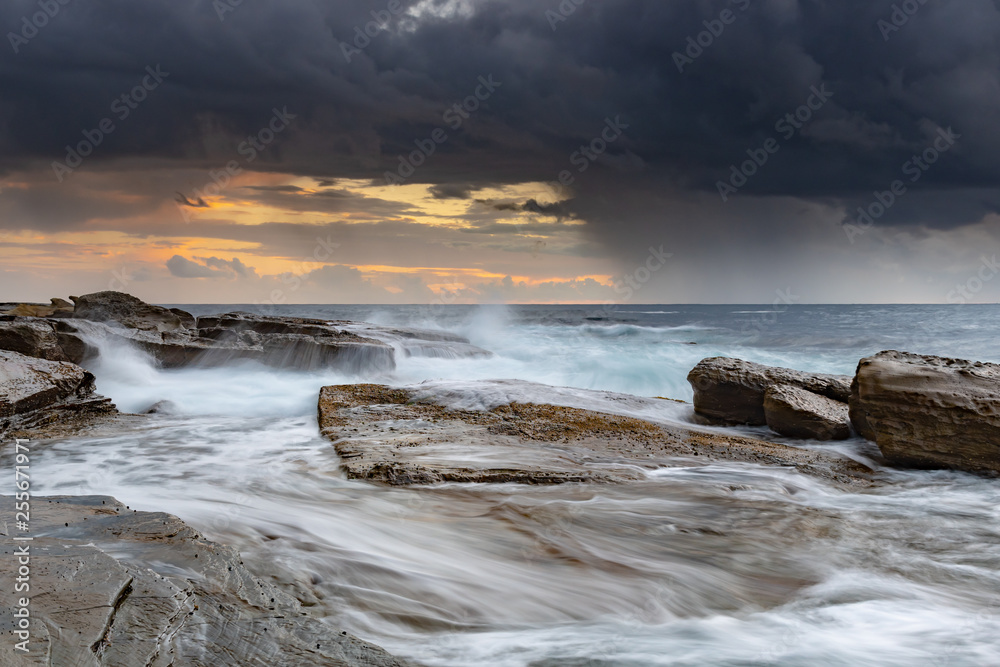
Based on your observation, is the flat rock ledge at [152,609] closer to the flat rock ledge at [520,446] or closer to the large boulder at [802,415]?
the flat rock ledge at [520,446]

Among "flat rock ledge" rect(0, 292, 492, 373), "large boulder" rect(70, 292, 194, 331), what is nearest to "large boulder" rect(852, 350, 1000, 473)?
"flat rock ledge" rect(0, 292, 492, 373)

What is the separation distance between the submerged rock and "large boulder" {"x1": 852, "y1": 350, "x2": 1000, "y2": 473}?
777 cm

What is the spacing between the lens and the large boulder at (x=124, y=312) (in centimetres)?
1193

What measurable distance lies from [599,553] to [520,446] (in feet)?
6.56

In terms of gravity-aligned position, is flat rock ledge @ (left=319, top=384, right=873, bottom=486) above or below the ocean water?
above

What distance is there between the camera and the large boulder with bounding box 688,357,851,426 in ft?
23.7

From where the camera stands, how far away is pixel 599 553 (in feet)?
11.5

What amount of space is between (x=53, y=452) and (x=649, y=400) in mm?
6551

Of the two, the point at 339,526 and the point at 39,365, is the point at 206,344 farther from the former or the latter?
the point at 339,526

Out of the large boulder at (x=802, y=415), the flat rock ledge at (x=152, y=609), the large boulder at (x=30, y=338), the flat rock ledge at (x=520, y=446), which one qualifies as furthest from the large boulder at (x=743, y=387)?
the large boulder at (x=30, y=338)

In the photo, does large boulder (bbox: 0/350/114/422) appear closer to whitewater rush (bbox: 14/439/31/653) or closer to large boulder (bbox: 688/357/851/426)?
whitewater rush (bbox: 14/439/31/653)

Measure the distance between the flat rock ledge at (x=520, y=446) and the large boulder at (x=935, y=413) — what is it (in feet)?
1.55

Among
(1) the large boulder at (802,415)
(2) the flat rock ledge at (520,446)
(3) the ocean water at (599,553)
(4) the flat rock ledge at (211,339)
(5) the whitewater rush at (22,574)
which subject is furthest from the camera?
(4) the flat rock ledge at (211,339)

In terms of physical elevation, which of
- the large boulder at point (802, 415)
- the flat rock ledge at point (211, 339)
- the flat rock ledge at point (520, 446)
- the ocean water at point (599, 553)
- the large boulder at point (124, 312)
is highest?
the large boulder at point (124, 312)
